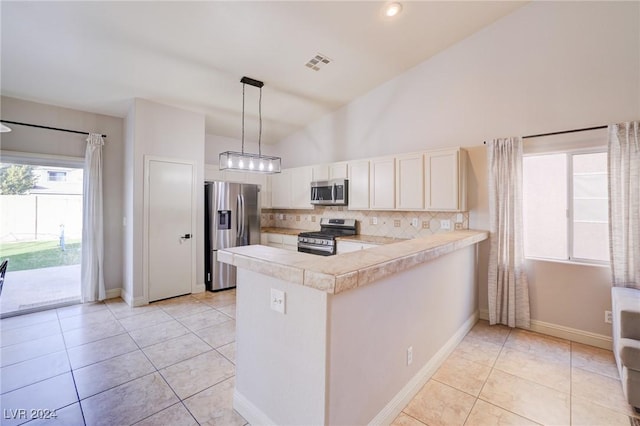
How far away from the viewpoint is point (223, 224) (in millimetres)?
4676

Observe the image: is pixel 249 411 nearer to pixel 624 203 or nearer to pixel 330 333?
pixel 330 333

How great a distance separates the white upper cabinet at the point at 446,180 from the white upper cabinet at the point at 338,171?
1327 millimetres

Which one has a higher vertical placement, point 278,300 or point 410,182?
point 410,182

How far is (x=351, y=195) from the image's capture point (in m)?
4.40

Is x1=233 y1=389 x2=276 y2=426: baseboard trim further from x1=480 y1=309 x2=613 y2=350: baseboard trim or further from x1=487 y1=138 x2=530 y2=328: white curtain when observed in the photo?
x1=480 y1=309 x2=613 y2=350: baseboard trim

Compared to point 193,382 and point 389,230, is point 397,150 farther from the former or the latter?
point 193,382

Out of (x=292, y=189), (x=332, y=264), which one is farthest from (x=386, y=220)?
(x=332, y=264)

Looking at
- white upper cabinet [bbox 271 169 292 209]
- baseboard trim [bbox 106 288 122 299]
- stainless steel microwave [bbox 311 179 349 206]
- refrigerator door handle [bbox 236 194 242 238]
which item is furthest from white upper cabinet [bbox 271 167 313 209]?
baseboard trim [bbox 106 288 122 299]

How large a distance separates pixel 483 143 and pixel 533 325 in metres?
2.25

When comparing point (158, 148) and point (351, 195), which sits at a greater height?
point (158, 148)

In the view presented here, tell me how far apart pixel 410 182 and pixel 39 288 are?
17.8ft

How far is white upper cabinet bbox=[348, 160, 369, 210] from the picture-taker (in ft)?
13.8

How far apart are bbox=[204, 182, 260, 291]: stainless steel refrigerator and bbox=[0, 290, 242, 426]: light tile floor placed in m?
0.92

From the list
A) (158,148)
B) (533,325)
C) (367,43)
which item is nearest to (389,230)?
(533,325)
